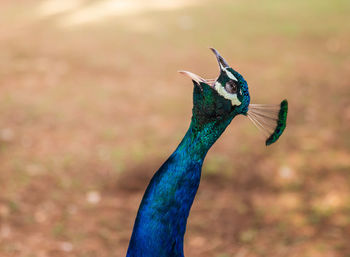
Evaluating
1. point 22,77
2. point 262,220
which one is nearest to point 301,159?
point 262,220

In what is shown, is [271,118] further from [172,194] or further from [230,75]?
[172,194]

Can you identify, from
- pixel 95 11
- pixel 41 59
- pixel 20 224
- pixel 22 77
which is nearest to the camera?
pixel 20 224

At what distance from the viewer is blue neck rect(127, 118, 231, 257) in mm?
1410

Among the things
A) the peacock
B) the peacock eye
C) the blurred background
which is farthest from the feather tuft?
the blurred background

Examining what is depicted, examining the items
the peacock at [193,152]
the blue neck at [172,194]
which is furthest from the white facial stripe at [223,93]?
the blue neck at [172,194]

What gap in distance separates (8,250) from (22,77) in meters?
2.63

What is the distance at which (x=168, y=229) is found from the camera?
4.72 ft

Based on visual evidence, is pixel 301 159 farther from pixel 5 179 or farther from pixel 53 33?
pixel 53 33

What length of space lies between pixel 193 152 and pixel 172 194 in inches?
5.7

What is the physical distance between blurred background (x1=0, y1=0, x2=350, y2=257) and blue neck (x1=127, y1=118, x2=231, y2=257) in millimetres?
1418

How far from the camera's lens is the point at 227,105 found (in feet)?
4.56

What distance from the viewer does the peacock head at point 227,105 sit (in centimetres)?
137

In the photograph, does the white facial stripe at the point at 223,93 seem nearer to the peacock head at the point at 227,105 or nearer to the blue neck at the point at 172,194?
the peacock head at the point at 227,105

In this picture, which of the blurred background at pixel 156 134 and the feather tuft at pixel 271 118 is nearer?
the feather tuft at pixel 271 118
